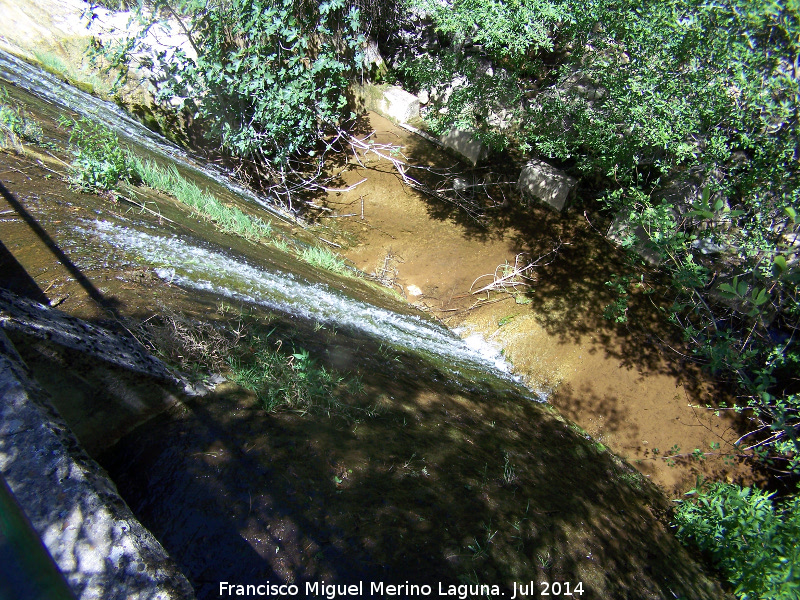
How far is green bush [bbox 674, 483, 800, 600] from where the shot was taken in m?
2.71

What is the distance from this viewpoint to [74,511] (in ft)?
5.04

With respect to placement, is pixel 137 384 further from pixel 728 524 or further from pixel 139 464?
pixel 728 524

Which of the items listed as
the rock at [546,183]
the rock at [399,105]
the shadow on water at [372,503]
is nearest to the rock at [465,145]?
the rock at [546,183]

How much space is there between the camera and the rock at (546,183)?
797 centimetres

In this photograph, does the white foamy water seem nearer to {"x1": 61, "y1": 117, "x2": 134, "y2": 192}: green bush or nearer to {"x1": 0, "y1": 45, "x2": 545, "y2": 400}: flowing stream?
{"x1": 0, "y1": 45, "x2": 545, "y2": 400}: flowing stream

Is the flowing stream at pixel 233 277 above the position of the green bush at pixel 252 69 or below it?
below

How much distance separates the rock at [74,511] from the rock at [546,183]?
25.5ft

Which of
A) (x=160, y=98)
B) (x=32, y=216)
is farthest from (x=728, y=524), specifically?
(x=160, y=98)

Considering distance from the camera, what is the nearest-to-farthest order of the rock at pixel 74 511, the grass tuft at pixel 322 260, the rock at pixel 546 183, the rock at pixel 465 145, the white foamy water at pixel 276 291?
the rock at pixel 74 511 → the white foamy water at pixel 276 291 → the grass tuft at pixel 322 260 → the rock at pixel 546 183 → the rock at pixel 465 145

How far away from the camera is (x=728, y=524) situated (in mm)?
3887

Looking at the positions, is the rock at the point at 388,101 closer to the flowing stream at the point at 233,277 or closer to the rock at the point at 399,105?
the rock at the point at 399,105

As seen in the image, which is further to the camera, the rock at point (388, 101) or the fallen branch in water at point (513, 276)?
the rock at point (388, 101)

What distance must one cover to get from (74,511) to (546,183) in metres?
8.02

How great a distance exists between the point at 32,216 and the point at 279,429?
2.57 metres
